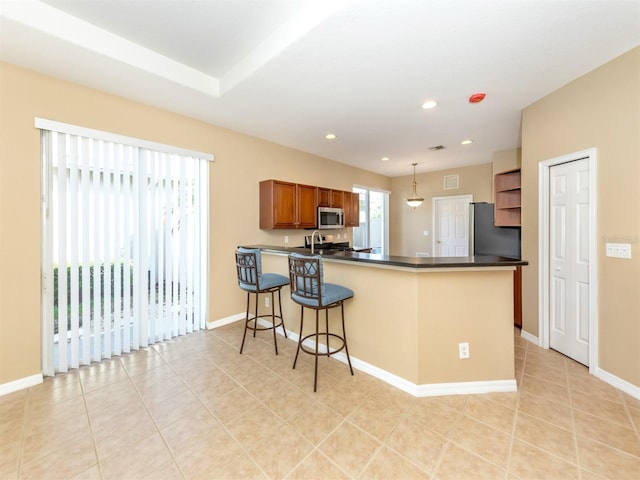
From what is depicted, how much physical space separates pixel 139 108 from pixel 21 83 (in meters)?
0.87

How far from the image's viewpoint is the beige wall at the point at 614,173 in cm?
213

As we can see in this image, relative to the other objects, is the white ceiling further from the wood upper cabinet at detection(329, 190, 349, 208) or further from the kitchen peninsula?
the wood upper cabinet at detection(329, 190, 349, 208)

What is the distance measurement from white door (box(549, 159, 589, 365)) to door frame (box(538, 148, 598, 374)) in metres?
0.04

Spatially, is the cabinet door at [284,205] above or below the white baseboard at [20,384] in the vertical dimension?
above

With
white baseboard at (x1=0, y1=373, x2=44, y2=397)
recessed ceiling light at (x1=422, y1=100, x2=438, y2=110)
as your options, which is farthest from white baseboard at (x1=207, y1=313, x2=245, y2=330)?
recessed ceiling light at (x1=422, y1=100, x2=438, y2=110)

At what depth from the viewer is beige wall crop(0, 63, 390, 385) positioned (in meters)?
2.21

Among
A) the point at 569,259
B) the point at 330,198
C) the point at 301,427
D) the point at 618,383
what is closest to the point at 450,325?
the point at 301,427

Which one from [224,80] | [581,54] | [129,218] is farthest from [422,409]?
[224,80]

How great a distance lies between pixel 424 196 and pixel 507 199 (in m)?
2.78

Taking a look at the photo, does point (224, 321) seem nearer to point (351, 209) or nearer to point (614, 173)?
point (351, 209)

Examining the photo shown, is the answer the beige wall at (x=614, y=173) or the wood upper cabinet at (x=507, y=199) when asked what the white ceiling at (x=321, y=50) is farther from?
the wood upper cabinet at (x=507, y=199)

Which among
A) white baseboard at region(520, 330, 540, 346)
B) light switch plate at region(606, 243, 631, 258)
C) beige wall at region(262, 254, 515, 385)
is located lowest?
white baseboard at region(520, 330, 540, 346)

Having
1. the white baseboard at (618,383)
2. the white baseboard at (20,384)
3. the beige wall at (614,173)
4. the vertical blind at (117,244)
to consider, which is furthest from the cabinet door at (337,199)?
the white baseboard at (20,384)

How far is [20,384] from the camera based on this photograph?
2227 mm
